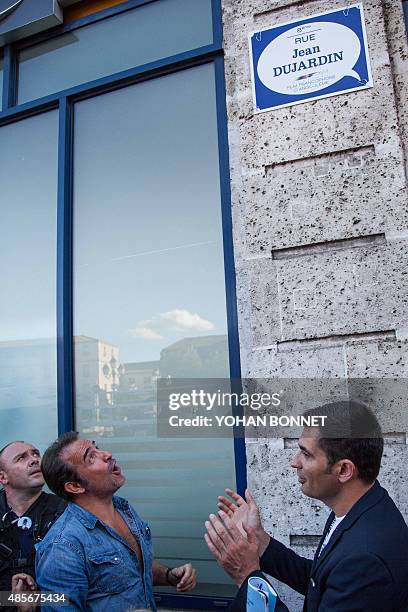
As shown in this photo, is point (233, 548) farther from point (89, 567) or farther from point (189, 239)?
point (189, 239)

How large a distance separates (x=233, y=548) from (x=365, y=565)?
0.56m

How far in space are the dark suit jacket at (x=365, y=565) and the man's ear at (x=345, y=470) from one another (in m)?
0.08

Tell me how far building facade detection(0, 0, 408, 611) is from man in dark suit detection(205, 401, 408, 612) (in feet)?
1.96

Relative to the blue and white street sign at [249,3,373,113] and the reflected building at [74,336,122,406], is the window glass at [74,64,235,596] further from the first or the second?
the blue and white street sign at [249,3,373,113]

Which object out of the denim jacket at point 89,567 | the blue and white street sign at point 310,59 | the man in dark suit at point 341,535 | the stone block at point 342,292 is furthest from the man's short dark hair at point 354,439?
the blue and white street sign at point 310,59

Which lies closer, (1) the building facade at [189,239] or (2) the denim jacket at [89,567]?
(2) the denim jacket at [89,567]

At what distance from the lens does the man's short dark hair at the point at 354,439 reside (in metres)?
2.07

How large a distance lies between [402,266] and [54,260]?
98.0 inches

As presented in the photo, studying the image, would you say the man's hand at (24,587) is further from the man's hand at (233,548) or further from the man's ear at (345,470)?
the man's ear at (345,470)

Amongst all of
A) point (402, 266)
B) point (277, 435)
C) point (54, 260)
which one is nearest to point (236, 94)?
point (402, 266)

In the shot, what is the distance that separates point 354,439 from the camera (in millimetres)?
2102

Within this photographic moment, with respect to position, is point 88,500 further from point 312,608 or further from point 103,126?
point 103,126

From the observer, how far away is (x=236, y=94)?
11.2 ft

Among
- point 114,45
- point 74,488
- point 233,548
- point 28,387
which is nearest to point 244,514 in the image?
point 233,548
